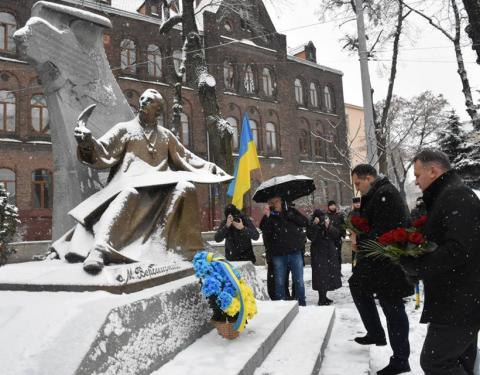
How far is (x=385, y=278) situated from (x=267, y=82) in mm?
29497

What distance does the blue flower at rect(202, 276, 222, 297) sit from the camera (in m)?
3.48

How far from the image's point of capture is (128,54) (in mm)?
25531

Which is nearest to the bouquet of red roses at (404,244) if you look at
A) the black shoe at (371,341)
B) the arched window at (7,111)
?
the black shoe at (371,341)

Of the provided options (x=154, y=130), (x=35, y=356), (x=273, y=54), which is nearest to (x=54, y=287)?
(x=35, y=356)

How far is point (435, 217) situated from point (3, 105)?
74.2 feet

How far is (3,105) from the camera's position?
21281mm

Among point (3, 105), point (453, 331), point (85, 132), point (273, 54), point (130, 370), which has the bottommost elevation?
point (130, 370)

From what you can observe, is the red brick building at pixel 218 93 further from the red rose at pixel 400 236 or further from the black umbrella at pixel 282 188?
the red rose at pixel 400 236

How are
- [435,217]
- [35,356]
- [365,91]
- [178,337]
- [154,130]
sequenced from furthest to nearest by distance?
[365,91] < [154,130] < [178,337] < [435,217] < [35,356]

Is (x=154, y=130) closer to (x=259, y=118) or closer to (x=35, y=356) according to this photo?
(x=35, y=356)

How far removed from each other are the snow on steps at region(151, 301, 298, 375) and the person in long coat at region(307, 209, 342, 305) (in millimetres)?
2937

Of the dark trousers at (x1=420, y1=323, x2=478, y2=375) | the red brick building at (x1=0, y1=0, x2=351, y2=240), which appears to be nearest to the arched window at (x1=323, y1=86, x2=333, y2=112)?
the red brick building at (x1=0, y1=0, x2=351, y2=240)

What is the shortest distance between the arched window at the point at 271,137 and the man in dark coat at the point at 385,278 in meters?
27.6

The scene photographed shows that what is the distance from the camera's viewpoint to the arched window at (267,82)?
31.7 m
